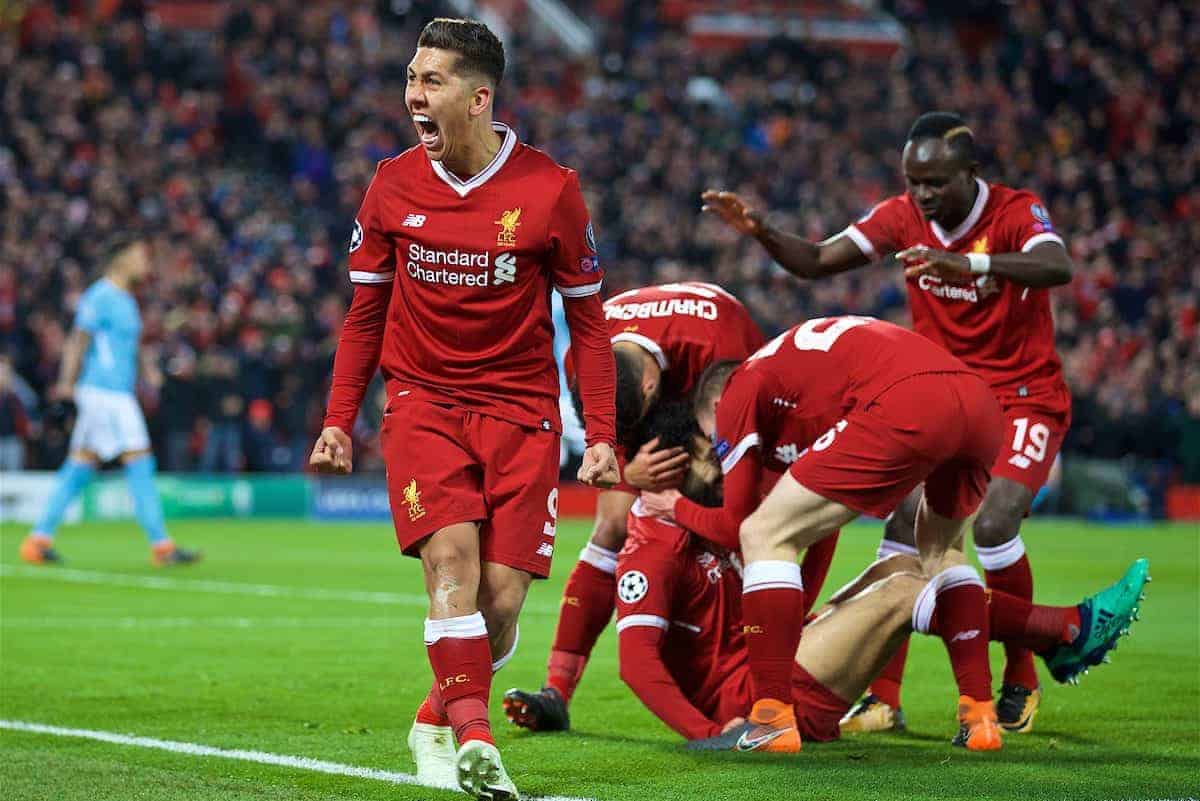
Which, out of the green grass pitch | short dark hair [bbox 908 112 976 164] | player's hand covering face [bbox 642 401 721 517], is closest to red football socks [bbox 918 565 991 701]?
the green grass pitch

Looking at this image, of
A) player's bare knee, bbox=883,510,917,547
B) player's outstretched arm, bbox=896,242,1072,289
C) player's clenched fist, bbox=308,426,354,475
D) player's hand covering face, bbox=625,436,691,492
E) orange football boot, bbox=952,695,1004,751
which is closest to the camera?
player's clenched fist, bbox=308,426,354,475

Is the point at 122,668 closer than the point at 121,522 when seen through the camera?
Yes

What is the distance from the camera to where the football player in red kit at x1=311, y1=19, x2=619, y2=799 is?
5.57 metres

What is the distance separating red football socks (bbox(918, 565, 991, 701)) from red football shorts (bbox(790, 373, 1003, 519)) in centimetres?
52

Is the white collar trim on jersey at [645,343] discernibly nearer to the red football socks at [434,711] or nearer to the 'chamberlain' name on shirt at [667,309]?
the 'chamberlain' name on shirt at [667,309]

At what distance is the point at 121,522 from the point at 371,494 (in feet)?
11.2

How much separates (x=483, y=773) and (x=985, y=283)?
154 inches

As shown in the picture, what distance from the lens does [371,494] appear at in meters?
24.4

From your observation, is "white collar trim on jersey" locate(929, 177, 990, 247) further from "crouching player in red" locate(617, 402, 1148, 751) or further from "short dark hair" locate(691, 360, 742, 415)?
"crouching player in red" locate(617, 402, 1148, 751)

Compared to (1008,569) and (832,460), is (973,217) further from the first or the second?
(832,460)

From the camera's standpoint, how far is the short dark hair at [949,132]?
7945 mm

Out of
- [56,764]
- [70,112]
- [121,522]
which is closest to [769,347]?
[56,764]

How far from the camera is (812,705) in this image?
6.87 meters

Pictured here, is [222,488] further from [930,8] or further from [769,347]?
[930,8]
